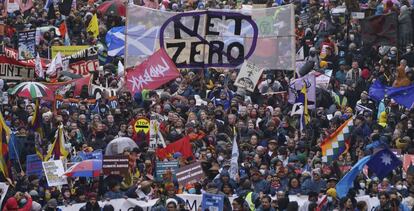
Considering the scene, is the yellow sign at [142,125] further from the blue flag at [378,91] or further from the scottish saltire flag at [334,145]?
the blue flag at [378,91]

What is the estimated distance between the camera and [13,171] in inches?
1356

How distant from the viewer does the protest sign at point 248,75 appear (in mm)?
38719

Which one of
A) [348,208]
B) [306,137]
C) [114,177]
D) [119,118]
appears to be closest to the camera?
[348,208]

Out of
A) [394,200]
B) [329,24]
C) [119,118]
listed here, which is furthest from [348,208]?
[329,24]

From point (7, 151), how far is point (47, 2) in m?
16.8

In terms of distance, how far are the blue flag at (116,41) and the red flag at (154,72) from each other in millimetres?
6241

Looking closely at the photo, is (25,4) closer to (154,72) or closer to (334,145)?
(154,72)

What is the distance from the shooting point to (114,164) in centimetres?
3294

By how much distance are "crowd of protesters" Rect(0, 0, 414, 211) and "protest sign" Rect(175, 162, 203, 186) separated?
0.11 meters

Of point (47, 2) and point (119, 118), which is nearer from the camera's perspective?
point (119, 118)

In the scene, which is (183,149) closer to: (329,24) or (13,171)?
(13,171)

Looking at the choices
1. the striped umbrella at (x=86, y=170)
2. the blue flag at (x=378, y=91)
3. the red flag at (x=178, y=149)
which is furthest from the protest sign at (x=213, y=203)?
the blue flag at (x=378, y=91)

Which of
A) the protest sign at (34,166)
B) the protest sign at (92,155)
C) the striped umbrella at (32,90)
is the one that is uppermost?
the striped umbrella at (32,90)

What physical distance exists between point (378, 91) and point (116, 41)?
8.33m
